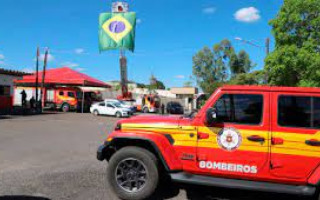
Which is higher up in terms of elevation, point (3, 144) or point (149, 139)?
point (149, 139)

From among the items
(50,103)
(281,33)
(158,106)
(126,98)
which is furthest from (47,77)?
(281,33)

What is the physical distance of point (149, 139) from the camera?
5395mm

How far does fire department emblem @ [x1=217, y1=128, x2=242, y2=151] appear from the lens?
201 inches

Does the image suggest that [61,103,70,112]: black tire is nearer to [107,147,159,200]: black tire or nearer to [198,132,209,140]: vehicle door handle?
[107,147,159,200]: black tire

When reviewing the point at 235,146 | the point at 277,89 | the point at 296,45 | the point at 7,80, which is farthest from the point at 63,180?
the point at 7,80

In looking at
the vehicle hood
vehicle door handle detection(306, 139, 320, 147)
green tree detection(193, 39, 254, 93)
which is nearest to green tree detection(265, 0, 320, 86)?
vehicle door handle detection(306, 139, 320, 147)

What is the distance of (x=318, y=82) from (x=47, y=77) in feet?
97.7

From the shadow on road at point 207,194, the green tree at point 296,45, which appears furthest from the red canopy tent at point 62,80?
the shadow on road at point 207,194

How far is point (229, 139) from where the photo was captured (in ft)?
16.9

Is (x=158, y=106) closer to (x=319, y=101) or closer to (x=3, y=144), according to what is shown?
(x=3, y=144)

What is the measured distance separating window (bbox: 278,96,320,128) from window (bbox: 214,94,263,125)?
318 millimetres

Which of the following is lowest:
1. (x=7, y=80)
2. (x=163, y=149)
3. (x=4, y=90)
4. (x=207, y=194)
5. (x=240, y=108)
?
(x=207, y=194)

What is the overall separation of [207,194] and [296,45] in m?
16.2

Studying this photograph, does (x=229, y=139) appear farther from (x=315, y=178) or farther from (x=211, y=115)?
(x=315, y=178)
